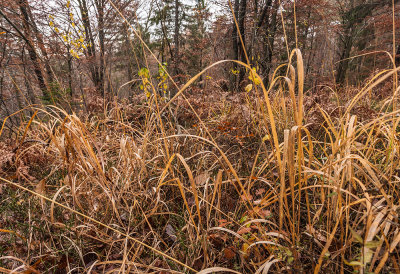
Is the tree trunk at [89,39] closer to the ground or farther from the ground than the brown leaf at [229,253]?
farther from the ground

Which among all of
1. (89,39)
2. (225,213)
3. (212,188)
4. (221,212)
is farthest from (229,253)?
(89,39)

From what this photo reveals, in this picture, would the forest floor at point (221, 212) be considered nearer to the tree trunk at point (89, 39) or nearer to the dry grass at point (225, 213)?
the dry grass at point (225, 213)

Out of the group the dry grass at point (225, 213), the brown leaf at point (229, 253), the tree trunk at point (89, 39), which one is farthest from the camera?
the tree trunk at point (89, 39)

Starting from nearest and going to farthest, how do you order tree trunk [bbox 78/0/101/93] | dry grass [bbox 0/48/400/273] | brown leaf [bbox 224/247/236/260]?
dry grass [bbox 0/48/400/273] < brown leaf [bbox 224/247/236/260] < tree trunk [bbox 78/0/101/93]

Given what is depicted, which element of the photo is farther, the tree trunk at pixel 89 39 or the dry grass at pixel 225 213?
the tree trunk at pixel 89 39

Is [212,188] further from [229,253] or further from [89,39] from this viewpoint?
[89,39]

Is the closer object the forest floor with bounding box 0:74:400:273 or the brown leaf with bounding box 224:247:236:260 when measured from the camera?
the forest floor with bounding box 0:74:400:273

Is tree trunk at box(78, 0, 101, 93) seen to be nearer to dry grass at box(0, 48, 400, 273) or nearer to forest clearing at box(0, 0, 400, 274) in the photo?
forest clearing at box(0, 0, 400, 274)

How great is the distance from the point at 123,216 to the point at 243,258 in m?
0.66

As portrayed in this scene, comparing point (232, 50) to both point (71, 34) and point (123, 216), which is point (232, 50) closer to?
point (71, 34)

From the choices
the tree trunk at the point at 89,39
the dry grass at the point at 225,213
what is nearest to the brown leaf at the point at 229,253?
the dry grass at the point at 225,213

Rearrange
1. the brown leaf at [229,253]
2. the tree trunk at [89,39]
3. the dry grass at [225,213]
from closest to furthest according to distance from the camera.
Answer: the dry grass at [225,213], the brown leaf at [229,253], the tree trunk at [89,39]

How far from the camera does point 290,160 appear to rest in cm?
56

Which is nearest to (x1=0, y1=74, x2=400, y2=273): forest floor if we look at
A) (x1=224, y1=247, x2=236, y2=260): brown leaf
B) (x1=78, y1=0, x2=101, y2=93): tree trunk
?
(x1=224, y1=247, x2=236, y2=260): brown leaf
